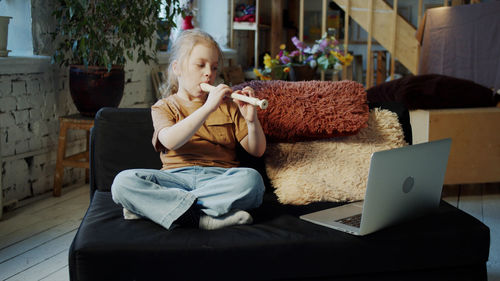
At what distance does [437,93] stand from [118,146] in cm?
169

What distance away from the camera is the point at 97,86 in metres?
2.72

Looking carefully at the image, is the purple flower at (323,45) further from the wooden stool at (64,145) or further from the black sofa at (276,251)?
the black sofa at (276,251)

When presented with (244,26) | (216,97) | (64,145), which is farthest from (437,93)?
(244,26)

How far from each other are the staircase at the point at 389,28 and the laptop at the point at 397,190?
3.39 m

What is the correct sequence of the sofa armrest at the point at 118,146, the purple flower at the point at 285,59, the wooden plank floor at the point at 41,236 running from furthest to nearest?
the purple flower at the point at 285,59, the wooden plank floor at the point at 41,236, the sofa armrest at the point at 118,146

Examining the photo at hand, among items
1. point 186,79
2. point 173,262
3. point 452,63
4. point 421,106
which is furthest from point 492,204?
point 173,262

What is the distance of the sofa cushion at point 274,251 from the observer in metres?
1.30

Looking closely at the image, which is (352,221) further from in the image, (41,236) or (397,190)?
(41,236)

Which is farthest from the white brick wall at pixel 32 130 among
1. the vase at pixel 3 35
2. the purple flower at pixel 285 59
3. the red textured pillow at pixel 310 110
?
the red textured pillow at pixel 310 110

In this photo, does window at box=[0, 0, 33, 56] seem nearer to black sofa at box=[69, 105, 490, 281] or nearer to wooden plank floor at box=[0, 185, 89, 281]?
wooden plank floor at box=[0, 185, 89, 281]

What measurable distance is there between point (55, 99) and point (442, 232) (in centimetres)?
223

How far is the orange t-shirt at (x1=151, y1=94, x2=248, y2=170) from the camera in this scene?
1.67 metres

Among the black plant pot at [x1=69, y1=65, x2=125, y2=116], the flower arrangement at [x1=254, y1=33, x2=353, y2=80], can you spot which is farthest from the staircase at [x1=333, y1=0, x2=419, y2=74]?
the black plant pot at [x1=69, y1=65, x2=125, y2=116]

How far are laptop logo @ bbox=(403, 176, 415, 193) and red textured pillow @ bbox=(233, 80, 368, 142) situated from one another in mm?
446
